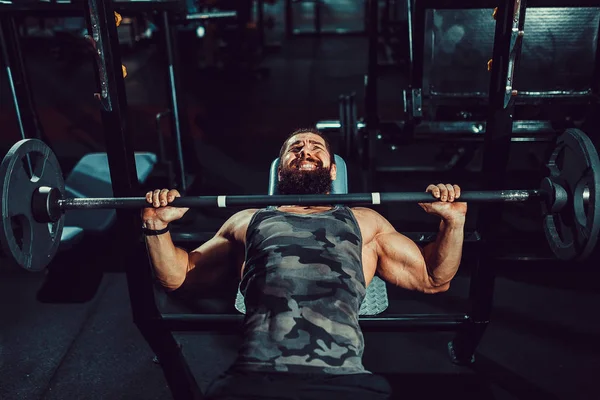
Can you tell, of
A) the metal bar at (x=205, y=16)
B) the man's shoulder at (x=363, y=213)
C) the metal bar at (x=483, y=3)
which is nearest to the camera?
the man's shoulder at (x=363, y=213)

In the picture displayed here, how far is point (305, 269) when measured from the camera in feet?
5.19

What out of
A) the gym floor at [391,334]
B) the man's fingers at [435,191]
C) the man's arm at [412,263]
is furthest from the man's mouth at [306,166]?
the gym floor at [391,334]

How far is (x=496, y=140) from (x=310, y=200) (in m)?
0.71

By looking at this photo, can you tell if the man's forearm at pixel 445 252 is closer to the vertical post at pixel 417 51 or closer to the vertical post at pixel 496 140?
the vertical post at pixel 496 140

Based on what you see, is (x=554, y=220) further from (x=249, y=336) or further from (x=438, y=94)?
(x=438, y=94)

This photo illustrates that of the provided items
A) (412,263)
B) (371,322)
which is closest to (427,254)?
(412,263)

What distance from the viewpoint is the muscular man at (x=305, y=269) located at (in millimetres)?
1445

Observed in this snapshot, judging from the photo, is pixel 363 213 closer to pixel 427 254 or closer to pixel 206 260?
pixel 427 254

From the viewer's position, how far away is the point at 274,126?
557 centimetres

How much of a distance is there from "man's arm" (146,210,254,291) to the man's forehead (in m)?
0.30

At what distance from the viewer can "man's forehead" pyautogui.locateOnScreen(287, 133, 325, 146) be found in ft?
6.63

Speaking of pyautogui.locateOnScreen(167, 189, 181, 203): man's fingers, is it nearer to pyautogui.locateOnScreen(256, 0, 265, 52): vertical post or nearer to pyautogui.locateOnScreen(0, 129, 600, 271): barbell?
pyautogui.locateOnScreen(0, 129, 600, 271): barbell

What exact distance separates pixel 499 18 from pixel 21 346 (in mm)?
2353

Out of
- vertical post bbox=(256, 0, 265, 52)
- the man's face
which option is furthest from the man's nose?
vertical post bbox=(256, 0, 265, 52)
